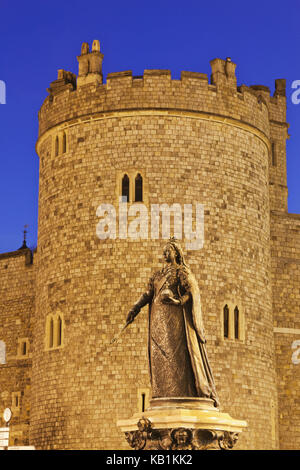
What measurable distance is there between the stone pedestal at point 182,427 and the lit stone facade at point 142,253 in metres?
12.0

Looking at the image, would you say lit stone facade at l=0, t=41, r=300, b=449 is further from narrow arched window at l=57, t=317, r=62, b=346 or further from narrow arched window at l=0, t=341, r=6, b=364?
narrow arched window at l=0, t=341, r=6, b=364

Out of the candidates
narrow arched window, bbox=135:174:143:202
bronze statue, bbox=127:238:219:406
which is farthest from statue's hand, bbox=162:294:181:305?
narrow arched window, bbox=135:174:143:202

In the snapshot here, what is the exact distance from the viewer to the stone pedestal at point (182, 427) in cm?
1274

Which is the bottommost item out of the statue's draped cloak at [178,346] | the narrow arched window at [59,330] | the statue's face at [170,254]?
the statue's draped cloak at [178,346]

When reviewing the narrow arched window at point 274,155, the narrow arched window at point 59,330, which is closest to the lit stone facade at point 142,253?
the narrow arched window at point 59,330

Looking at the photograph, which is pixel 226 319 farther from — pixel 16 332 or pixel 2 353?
pixel 2 353

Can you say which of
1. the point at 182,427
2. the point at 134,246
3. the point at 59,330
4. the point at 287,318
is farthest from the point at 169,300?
the point at 287,318

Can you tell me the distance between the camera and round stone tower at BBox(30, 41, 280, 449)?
25.7 meters

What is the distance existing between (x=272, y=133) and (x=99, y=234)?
27.6 ft

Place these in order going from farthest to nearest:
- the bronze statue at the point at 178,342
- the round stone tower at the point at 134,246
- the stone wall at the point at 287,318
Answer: the stone wall at the point at 287,318, the round stone tower at the point at 134,246, the bronze statue at the point at 178,342

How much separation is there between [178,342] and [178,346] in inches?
2.4

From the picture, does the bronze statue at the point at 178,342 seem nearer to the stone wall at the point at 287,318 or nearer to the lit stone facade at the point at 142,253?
the lit stone facade at the point at 142,253
